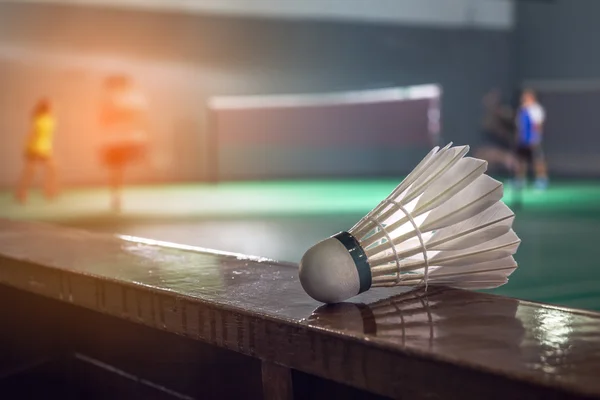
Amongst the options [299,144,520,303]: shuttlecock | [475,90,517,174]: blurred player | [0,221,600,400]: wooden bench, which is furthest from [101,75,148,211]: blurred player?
[299,144,520,303]: shuttlecock

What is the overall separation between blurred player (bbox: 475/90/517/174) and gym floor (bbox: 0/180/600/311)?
2045 millimetres

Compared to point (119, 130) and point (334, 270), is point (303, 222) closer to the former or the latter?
point (119, 130)

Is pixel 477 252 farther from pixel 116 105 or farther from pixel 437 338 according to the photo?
pixel 116 105

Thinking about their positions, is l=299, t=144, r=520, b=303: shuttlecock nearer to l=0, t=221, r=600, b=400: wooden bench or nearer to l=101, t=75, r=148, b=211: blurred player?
l=0, t=221, r=600, b=400: wooden bench

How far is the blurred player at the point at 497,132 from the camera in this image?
12711 millimetres

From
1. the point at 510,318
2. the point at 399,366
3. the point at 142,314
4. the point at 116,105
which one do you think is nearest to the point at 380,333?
the point at 399,366

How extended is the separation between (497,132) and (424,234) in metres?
13.1

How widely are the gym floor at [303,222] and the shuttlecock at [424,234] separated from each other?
1.10m

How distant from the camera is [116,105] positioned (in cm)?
785

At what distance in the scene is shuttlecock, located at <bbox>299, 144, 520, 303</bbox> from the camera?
1.19 m

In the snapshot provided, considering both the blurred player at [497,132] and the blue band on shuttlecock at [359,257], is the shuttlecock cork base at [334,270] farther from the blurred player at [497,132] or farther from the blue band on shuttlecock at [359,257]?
the blurred player at [497,132]

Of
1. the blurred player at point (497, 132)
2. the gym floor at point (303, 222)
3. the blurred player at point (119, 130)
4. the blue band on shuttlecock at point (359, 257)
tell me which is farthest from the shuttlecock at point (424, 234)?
the blurred player at point (497, 132)

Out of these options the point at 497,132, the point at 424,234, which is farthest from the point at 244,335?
the point at 497,132

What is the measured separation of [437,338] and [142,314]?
645mm
